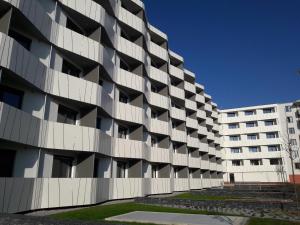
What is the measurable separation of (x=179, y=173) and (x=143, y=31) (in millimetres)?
19762

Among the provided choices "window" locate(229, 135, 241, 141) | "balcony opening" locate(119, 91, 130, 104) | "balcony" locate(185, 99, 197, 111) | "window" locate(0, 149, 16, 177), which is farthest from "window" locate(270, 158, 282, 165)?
"window" locate(0, 149, 16, 177)

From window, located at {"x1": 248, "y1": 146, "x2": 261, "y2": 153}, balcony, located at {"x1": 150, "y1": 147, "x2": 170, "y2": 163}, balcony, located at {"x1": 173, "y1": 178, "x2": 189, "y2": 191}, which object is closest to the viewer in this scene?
balcony, located at {"x1": 150, "y1": 147, "x2": 170, "y2": 163}

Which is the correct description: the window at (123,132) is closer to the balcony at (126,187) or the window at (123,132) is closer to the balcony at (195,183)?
the balcony at (126,187)

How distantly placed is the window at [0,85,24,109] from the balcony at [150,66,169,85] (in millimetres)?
18458

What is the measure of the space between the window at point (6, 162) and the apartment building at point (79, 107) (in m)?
0.05

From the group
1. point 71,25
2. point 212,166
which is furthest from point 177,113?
point 71,25

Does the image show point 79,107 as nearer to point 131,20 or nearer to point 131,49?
point 131,49

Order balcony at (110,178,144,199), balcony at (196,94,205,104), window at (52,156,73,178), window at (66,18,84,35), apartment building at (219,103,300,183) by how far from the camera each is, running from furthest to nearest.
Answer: apartment building at (219,103,300,183) < balcony at (196,94,205,104) < balcony at (110,178,144,199) < window at (66,18,84,35) < window at (52,156,73,178)

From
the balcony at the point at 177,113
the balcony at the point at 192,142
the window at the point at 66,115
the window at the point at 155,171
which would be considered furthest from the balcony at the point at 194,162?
the window at the point at 66,115

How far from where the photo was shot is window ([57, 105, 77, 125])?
752 inches

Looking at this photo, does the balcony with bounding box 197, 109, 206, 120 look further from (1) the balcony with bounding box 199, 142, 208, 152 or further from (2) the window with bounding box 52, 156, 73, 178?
(2) the window with bounding box 52, 156, 73, 178

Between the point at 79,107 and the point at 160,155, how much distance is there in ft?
43.2

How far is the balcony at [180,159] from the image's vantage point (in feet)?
114

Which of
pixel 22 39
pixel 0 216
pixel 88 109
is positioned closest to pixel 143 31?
pixel 88 109
